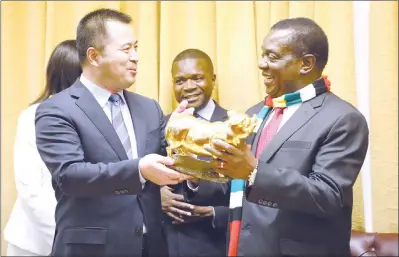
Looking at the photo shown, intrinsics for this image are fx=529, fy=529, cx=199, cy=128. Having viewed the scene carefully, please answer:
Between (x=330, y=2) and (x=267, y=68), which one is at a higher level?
(x=330, y=2)

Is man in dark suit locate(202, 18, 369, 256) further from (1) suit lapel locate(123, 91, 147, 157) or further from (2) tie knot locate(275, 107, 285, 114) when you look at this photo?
(1) suit lapel locate(123, 91, 147, 157)

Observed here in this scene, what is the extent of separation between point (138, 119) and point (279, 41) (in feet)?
1.55

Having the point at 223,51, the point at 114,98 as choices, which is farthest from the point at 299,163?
the point at 223,51

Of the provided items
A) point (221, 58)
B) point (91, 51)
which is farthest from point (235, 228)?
point (221, 58)

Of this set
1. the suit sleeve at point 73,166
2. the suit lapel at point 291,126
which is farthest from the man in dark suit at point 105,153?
the suit lapel at point 291,126

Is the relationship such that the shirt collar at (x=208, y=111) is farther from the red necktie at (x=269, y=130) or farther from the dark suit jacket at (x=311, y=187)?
the dark suit jacket at (x=311, y=187)

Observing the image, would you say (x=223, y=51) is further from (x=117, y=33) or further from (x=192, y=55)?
(x=117, y=33)

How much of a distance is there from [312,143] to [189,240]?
0.61 m

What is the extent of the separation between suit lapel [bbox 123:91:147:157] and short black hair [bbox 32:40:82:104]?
1.17ft

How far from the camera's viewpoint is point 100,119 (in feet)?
4.87

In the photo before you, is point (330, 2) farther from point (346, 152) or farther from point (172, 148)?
point (172, 148)

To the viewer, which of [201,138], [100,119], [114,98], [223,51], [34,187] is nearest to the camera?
[201,138]

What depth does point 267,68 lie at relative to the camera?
5.02 ft

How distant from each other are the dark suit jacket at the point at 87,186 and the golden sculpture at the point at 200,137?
0.20 metres
